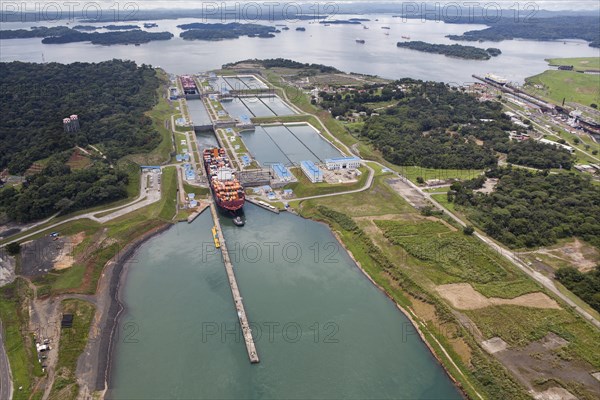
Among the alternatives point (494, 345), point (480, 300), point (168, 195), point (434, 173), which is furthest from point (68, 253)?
point (434, 173)

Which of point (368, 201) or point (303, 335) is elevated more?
point (368, 201)

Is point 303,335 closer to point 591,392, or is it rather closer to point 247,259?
point 247,259

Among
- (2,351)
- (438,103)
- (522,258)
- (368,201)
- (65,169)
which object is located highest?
(438,103)

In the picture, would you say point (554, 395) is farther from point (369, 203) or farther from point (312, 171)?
point (312, 171)

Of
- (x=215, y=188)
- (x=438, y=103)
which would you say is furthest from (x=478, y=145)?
(x=215, y=188)

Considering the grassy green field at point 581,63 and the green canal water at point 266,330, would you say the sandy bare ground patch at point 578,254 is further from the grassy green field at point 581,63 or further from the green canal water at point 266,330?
the grassy green field at point 581,63

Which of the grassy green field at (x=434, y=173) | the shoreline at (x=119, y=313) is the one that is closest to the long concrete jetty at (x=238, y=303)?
the shoreline at (x=119, y=313)

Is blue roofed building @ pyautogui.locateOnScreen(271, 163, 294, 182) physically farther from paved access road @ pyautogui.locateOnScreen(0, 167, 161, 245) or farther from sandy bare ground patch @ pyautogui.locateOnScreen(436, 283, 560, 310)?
sandy bare ground patch @ pyautogui.locateOnScreen(436, 283, 560, 310)
